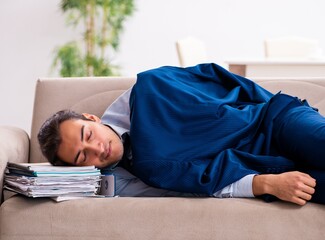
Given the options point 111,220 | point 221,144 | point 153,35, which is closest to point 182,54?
point 153,35

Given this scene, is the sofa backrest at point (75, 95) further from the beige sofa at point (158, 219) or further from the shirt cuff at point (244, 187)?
the shirt cuff at point (244, 187)

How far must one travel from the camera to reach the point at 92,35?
5.76m

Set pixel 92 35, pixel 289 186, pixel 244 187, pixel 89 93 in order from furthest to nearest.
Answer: pixel 92 35, pixel 89 93, pixel 244 187, pixel 289 186

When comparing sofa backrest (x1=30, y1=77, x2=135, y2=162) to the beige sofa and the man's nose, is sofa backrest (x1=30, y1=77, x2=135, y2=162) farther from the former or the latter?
the beige sofa

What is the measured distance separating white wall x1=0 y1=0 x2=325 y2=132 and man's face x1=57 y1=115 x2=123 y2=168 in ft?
12.6

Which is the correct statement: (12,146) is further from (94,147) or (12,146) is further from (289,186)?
(289,186)

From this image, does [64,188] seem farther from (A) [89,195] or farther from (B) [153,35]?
(B) [153,35]

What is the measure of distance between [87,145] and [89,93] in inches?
21.2

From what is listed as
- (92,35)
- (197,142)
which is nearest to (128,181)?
(197,142)

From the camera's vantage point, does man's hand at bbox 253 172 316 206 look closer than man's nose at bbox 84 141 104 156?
Yes

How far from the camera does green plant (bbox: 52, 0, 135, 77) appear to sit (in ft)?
18.4

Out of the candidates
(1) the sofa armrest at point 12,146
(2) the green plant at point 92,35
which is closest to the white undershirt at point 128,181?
(1) the sofa armrest at point 12,146

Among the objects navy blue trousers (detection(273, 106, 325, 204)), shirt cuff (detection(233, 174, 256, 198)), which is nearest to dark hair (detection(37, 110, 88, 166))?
shirt cuff (detection(233, 174, 256, 198))

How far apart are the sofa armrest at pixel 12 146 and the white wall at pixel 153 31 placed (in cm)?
344
